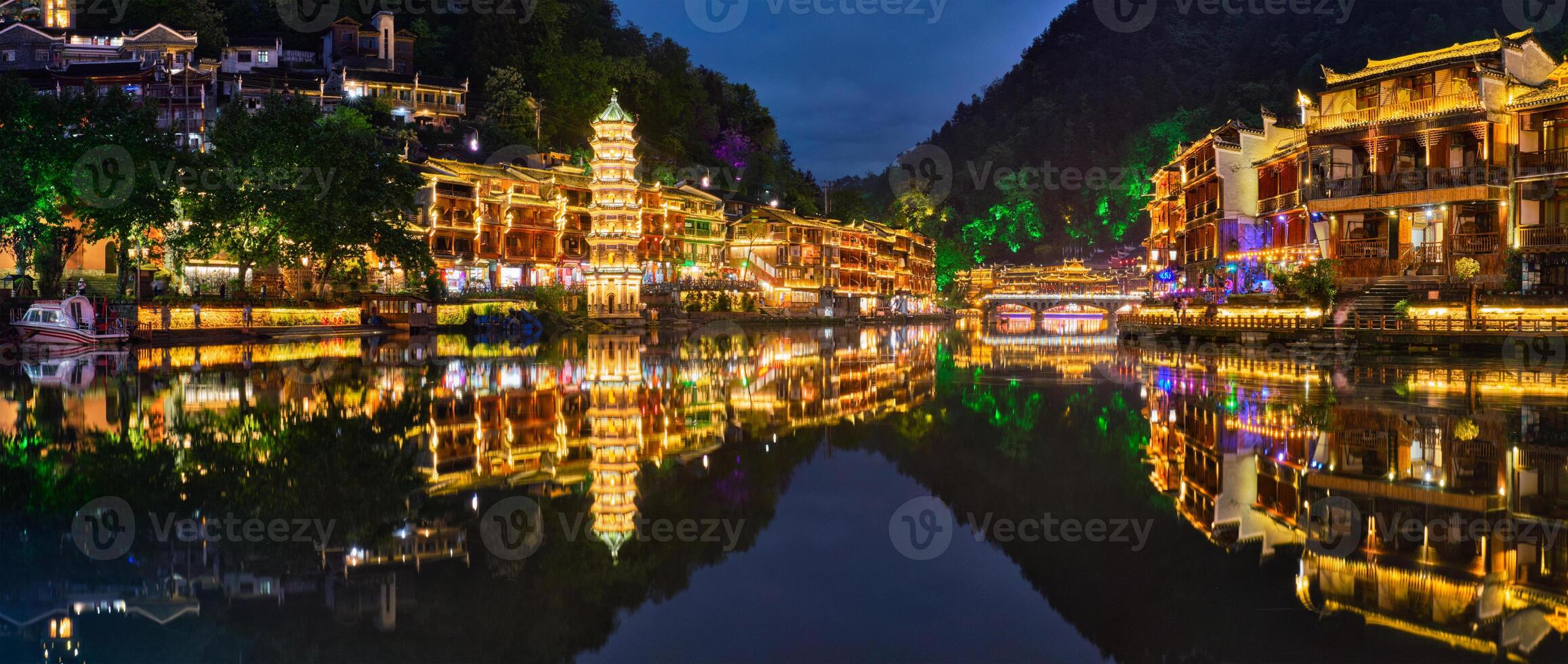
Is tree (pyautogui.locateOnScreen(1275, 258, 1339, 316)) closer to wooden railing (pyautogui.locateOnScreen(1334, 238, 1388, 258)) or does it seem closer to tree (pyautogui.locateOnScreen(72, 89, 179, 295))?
wooden railing (pyautogui.locateOnScreen(1334, 238, 1388, 258))

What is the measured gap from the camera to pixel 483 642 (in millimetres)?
5539

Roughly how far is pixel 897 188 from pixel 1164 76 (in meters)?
38.5

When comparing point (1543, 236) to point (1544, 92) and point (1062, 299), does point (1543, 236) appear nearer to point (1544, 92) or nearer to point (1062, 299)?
point (1544, 92)

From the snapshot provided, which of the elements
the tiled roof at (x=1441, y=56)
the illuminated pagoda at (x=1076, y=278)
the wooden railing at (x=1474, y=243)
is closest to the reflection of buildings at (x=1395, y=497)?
the wooden railing at (x=1474, y=243)

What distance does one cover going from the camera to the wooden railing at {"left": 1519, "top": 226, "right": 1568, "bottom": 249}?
Answer: 116 feet

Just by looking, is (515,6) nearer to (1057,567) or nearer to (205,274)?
(205,274)

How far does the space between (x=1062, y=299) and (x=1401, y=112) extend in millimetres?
70614

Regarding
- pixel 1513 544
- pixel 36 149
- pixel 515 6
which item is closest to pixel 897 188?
pixel 515 6

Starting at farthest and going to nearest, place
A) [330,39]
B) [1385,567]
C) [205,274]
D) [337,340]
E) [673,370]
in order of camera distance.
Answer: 1. [330,39]
2. [205,274]
3. [337,340]
4. [673,370]
5. [1385,567]

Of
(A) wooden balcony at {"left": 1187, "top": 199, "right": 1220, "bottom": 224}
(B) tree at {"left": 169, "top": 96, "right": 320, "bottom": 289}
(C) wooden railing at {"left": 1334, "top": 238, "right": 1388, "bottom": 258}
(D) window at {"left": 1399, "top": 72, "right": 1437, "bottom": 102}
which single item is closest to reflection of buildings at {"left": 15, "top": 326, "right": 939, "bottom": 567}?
(B) tree at {"left": 169, "top": 96, "right": 320, "bottom": 289}

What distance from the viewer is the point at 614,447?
12.2 meters

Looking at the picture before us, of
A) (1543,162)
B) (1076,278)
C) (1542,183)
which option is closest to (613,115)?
(1543,162)

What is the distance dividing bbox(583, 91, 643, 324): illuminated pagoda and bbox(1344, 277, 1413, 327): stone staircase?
3716 centimetres

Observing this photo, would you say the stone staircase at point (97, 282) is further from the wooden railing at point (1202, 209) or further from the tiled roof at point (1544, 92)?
the tiled roof at point (1544, 92)
